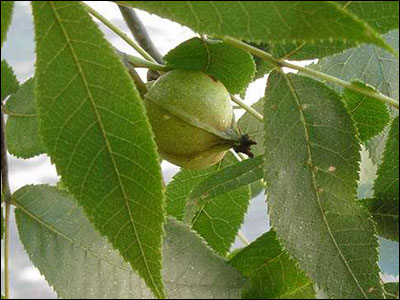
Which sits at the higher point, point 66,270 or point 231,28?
point 231,28

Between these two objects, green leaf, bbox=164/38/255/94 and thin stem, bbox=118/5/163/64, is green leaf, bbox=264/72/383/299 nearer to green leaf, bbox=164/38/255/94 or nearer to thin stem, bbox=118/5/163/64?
green leaf, bbox=164/38/255/94

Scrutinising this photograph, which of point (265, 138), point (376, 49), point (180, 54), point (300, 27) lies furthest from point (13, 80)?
point (376, 49)

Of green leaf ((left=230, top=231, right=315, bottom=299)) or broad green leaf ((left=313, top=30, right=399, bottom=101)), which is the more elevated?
broad green leaf ((left=313, top=30, right=399, bottom=101))

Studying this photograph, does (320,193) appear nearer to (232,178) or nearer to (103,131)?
(232,178)

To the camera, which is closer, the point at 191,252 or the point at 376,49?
the point at 191,252

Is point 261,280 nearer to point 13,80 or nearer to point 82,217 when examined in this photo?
point 82,217

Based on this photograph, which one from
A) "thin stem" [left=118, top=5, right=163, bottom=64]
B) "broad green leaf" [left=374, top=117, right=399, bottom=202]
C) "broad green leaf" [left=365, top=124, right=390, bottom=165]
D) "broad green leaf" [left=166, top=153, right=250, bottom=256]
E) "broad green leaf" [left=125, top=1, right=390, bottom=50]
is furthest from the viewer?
"thin stem" [left=118, top=5, right=163, bottom=64]

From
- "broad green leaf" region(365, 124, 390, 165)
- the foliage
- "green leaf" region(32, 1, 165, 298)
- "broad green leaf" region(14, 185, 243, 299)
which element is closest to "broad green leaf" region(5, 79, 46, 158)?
the foliage
